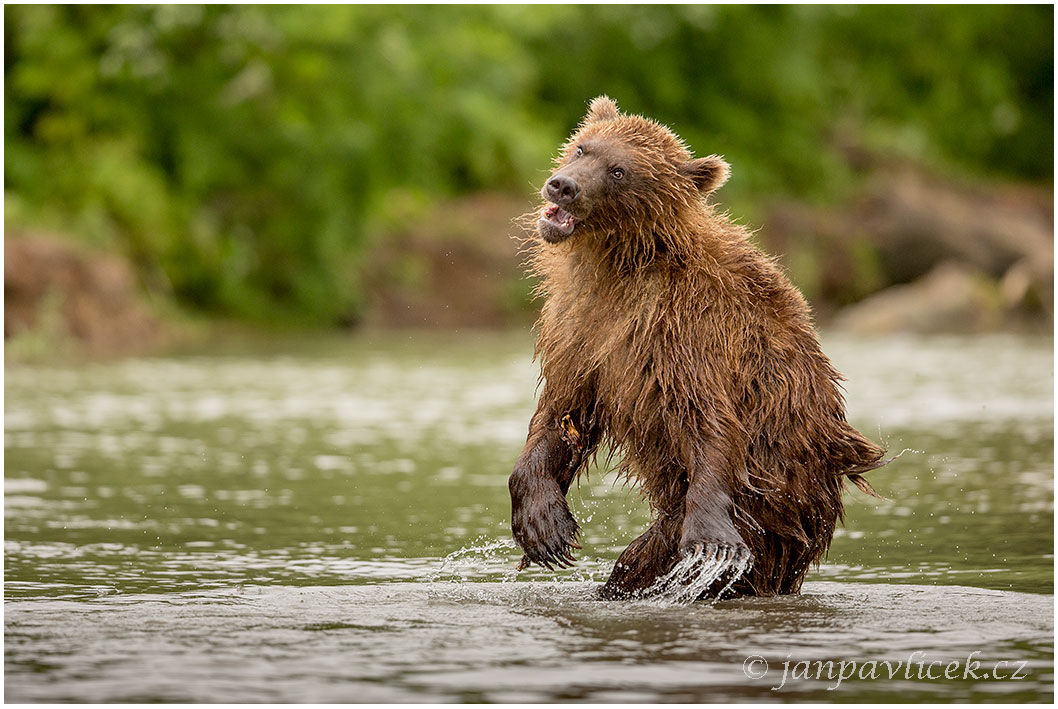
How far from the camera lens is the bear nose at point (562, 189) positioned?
707cm

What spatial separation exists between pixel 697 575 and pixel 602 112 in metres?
2.12

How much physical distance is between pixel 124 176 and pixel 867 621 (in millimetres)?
20415

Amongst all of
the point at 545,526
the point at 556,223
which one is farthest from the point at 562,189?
the point at 545,526

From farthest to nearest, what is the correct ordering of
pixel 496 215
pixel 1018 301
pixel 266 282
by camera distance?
1. pixel 496 215
2. pixel 1018 301
3. pixel 266 282

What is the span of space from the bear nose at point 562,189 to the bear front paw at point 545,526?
3.91 ft

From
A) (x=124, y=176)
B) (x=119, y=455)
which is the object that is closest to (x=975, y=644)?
(x=119, y=455)

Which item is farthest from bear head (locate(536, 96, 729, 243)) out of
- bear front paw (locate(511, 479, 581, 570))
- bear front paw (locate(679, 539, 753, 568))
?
bear front paw (locate(679, 539, 753, 568))

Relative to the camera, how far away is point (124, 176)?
25.5m

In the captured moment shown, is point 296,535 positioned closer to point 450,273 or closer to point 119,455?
point 119,455

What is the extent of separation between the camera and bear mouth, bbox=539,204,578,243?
→ 7113mm

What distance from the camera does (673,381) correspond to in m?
7.00

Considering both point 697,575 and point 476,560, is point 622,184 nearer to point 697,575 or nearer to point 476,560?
point 697,575

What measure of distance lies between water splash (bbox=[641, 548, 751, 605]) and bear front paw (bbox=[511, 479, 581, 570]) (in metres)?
0.39

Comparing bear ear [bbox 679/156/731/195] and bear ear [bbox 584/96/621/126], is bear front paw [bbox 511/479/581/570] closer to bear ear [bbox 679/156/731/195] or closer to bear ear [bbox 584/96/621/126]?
bear ear [bbox 679/156/731/195]
